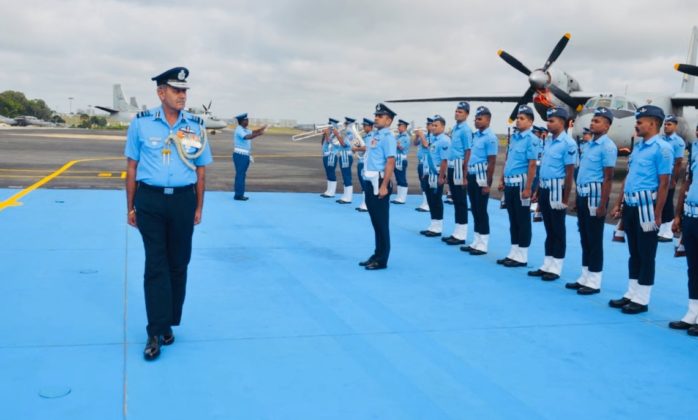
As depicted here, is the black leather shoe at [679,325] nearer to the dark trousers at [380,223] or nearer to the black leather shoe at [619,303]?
the black leather shoe at [619,303]

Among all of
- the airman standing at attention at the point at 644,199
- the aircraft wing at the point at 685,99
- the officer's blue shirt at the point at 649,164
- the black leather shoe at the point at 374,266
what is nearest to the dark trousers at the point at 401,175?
the black leather shoe at the point at 374,266

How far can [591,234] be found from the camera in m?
5.98

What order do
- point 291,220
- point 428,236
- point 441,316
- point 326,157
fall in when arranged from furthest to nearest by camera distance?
1. point 326,157
2. point 291,220
3. point 428,236
4. point 441,316

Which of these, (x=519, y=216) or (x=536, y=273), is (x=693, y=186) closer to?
(x=536, y=273)

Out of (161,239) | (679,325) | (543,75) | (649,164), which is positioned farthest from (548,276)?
(543,75)

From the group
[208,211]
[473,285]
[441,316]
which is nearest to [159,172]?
[441,316]

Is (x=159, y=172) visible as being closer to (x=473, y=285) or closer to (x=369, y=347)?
(x=369, y=347)

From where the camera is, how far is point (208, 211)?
10.6 meters

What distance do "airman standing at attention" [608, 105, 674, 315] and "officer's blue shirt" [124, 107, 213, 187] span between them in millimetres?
3982

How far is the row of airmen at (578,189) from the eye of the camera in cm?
509

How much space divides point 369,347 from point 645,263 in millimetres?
2881


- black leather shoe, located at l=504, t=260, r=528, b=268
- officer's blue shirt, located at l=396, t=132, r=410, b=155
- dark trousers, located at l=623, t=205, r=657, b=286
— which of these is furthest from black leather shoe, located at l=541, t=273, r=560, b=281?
officer's blue shirt, located at l=396, t=132, r=410, b=155

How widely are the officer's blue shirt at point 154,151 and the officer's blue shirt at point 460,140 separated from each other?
5.02m

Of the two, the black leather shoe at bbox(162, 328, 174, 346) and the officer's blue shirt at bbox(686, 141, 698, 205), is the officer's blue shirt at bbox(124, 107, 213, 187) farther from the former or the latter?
the officer's blue shirt at bbox(686, 141, 698, 205)
